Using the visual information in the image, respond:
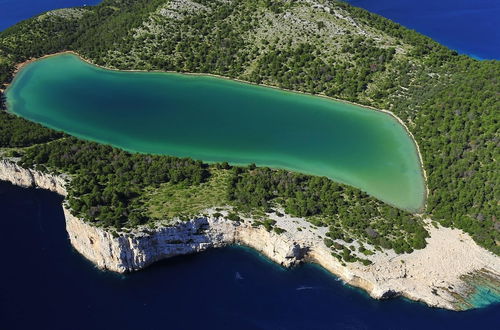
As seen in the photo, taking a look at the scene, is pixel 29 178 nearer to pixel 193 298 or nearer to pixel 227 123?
pixel 193 298

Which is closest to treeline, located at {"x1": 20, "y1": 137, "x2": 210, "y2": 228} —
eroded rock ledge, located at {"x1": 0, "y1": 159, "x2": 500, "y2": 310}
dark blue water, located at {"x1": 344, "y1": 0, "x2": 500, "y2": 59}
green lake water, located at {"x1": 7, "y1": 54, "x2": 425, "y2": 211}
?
eroded rock ledge, located at {"x1": 0, "y1": 159, "x2": 500, "y2": 310}

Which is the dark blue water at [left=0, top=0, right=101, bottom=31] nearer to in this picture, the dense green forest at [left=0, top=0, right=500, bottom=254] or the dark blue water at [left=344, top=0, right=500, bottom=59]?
the dense green forest at [left=0, top=0, right=500, bottom=254]

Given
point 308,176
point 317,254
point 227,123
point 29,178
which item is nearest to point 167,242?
point 317,254

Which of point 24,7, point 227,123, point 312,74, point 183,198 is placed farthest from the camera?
point 24,7

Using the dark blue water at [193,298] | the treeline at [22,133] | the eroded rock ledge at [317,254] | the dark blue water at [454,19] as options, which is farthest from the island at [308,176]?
the dark blue water at [454,19]

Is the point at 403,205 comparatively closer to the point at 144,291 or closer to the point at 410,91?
the point at 410,91
